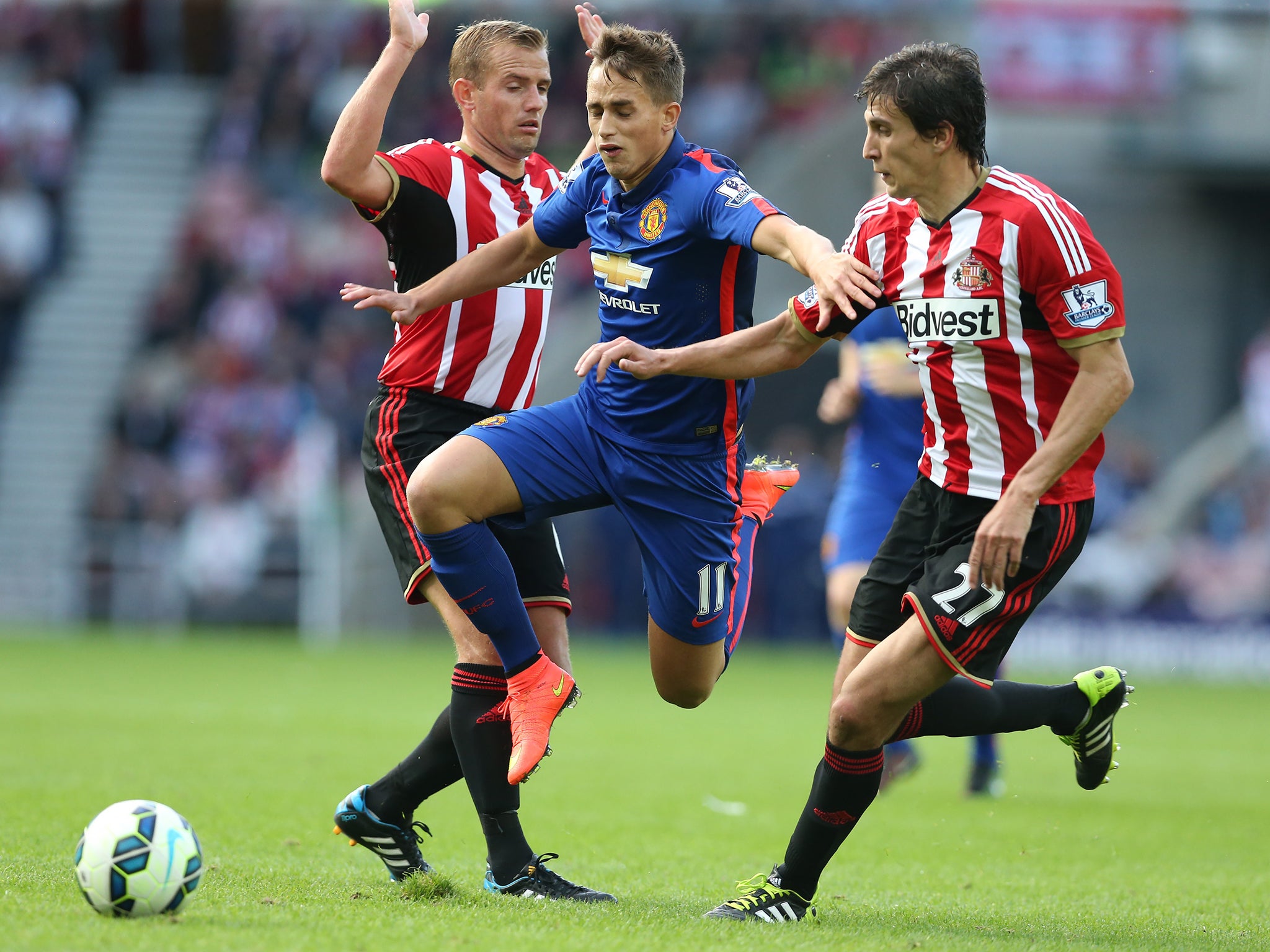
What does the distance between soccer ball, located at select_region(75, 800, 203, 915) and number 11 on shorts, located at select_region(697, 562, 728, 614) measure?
1881 millimetres

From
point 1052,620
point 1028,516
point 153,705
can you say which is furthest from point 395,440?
point 1052,620

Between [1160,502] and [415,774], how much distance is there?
525 inches

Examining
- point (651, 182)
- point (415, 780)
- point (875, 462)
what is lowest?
point (415, 780)

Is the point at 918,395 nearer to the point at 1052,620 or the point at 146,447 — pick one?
the point at 1052,620

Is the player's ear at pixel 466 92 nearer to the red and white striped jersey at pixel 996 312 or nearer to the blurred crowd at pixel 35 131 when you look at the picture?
the red and white striped jersey at pixel 996 312

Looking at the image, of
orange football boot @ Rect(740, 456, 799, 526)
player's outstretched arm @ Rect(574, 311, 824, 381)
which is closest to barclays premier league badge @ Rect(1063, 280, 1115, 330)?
player's outstretched arm @ Rect(574, 311, 824, 381)

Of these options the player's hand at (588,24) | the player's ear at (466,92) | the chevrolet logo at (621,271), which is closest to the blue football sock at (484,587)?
the chevrolet logo at (621,271)

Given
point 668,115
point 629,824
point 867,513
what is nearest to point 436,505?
point 668,115

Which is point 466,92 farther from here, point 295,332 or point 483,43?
point 295,332

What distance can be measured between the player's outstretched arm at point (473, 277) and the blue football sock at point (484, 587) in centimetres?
82

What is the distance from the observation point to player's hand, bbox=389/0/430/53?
5.36 meters

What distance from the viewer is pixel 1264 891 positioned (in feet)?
18.7

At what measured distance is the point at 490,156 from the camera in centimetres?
579

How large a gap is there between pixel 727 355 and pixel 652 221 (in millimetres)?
588
